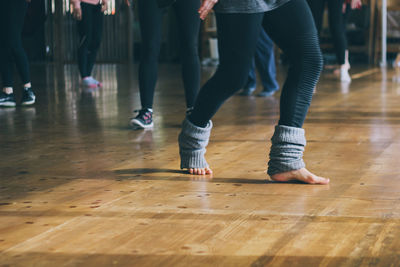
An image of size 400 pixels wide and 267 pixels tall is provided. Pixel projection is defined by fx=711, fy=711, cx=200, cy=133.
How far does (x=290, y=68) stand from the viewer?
6.52 ft

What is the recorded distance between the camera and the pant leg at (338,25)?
532 cm

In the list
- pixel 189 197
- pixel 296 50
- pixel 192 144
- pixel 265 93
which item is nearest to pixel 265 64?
pixel 265 93

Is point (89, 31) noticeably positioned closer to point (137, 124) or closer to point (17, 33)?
point (17, 33)

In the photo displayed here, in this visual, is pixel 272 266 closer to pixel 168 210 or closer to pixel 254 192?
pixel 168 210

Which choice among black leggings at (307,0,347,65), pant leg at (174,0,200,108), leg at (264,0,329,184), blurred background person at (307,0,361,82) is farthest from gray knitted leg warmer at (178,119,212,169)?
black leggings at (307,0,347,65)

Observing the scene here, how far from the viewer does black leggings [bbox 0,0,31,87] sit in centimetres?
380

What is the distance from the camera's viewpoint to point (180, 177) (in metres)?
2.08

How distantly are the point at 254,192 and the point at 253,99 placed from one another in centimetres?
255

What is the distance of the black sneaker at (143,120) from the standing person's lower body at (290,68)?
3.50ft

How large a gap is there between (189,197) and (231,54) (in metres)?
0.41

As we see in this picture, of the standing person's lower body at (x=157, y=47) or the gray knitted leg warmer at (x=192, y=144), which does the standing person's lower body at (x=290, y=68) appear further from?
the standing person's lower body at (x=157, y=47)

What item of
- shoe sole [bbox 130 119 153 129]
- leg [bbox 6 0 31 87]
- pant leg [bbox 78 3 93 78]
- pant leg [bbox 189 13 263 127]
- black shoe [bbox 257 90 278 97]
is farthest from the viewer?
pant leg [bbox 78 3 93 78]

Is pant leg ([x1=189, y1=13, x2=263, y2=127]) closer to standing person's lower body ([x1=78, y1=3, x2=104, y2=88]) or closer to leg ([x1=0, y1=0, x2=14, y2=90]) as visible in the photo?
leg ([x1=0, y1=0, x2=14, y2=90])

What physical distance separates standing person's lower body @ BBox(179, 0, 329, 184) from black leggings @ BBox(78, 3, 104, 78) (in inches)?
128
